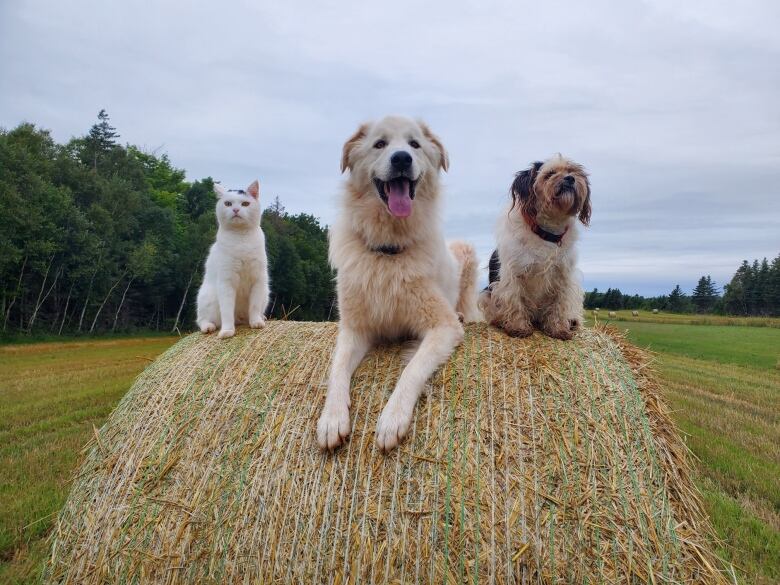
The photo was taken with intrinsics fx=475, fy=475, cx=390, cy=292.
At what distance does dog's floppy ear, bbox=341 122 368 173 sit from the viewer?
3.38 metres

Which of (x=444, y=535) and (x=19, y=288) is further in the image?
(x=19, y=288)

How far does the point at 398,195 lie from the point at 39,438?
5.34m

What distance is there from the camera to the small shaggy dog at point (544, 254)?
A: 3797 millimetres

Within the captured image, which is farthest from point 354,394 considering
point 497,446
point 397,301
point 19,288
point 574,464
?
point 19,288

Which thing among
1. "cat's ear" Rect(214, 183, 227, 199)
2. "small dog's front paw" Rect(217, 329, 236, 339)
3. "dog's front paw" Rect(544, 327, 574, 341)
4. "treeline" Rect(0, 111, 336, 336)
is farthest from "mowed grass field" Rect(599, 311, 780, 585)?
"treeline" Rect(0, 111, 336, 336)

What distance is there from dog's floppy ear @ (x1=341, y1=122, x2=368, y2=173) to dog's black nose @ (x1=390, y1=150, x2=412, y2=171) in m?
0.49

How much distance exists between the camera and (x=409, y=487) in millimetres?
2506

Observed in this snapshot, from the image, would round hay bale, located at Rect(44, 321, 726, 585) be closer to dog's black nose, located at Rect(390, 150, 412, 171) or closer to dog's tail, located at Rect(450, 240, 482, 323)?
dog's black nose, located at Rect(390, 150, 412, 171)

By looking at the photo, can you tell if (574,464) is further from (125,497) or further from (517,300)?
(125,497)

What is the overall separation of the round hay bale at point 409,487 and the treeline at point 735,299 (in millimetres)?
39942

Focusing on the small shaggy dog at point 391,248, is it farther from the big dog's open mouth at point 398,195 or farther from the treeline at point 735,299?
the treeline at point 735,299

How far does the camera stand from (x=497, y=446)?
2.64 metres

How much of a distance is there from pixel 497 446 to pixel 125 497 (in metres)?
2.22

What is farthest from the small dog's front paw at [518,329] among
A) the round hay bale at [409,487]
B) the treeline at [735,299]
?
the treeline at [735,299]
